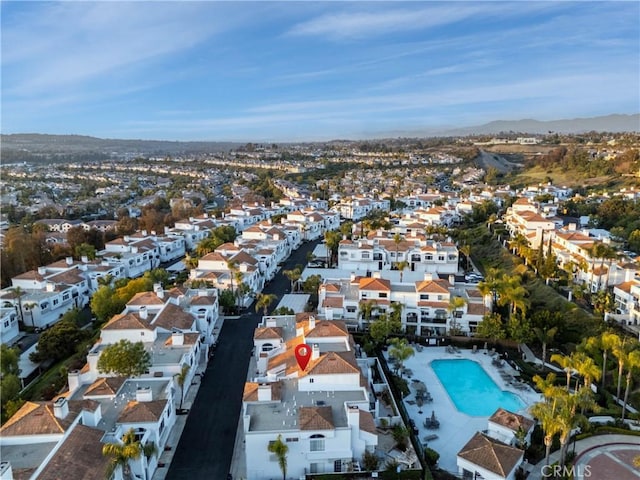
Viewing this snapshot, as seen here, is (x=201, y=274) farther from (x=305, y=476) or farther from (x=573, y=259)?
(x=573, y=259)

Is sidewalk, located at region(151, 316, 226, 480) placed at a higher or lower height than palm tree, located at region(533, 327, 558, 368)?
lower

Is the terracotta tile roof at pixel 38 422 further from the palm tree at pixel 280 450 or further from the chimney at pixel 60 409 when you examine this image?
the palm tree at pixel 280 450

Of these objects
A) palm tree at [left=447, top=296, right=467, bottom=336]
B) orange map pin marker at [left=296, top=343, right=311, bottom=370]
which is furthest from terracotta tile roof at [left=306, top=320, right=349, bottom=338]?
palm tree at [left=447, top=296, right=467, bottom=336]

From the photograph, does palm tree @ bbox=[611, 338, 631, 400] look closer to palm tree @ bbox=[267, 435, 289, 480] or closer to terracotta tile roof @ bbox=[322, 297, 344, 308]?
palm tree @ bbox=[267, 435, 289, 480]
